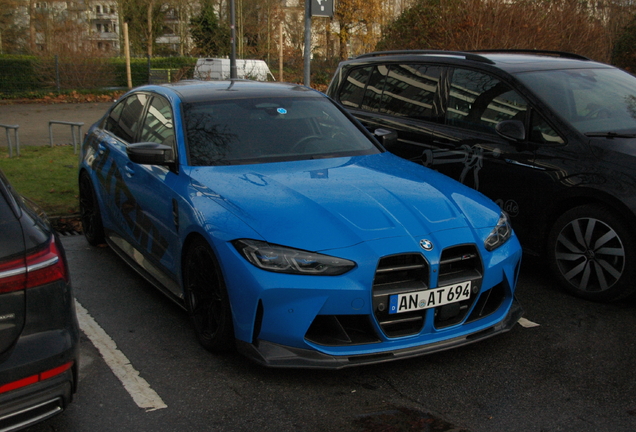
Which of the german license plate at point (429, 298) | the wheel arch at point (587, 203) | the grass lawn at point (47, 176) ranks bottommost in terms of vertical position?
the grass lawn at point (47, 176)

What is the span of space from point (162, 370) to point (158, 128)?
1985mm

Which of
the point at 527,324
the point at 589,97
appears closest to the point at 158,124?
the point at 527,324

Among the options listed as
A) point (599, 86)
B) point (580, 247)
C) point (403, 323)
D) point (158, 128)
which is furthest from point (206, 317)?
point (599, 86)

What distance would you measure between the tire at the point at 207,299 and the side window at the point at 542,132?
9.40 ft

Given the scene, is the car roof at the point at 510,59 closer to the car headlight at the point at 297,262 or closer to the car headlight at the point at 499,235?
the car headlight at the point at 499,235

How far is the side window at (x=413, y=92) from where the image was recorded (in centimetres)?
662

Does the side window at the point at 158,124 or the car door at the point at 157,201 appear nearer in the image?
the car door at the point at 157,201

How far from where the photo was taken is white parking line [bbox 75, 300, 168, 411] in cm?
368

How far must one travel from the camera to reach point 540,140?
5.55 m

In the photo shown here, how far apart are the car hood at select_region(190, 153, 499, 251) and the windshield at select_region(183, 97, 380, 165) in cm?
16

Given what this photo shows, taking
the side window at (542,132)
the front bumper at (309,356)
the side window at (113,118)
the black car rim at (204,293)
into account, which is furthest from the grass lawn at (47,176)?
the side window at (542,132)

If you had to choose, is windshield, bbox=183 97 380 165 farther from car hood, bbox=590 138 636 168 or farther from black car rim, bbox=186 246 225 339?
car hood, bbox=590 138 636 168

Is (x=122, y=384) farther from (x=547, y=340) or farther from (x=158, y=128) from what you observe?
(x=547, y=340)

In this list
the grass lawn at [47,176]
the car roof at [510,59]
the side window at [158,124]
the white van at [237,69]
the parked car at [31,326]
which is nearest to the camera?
the parked car at [31,326]
